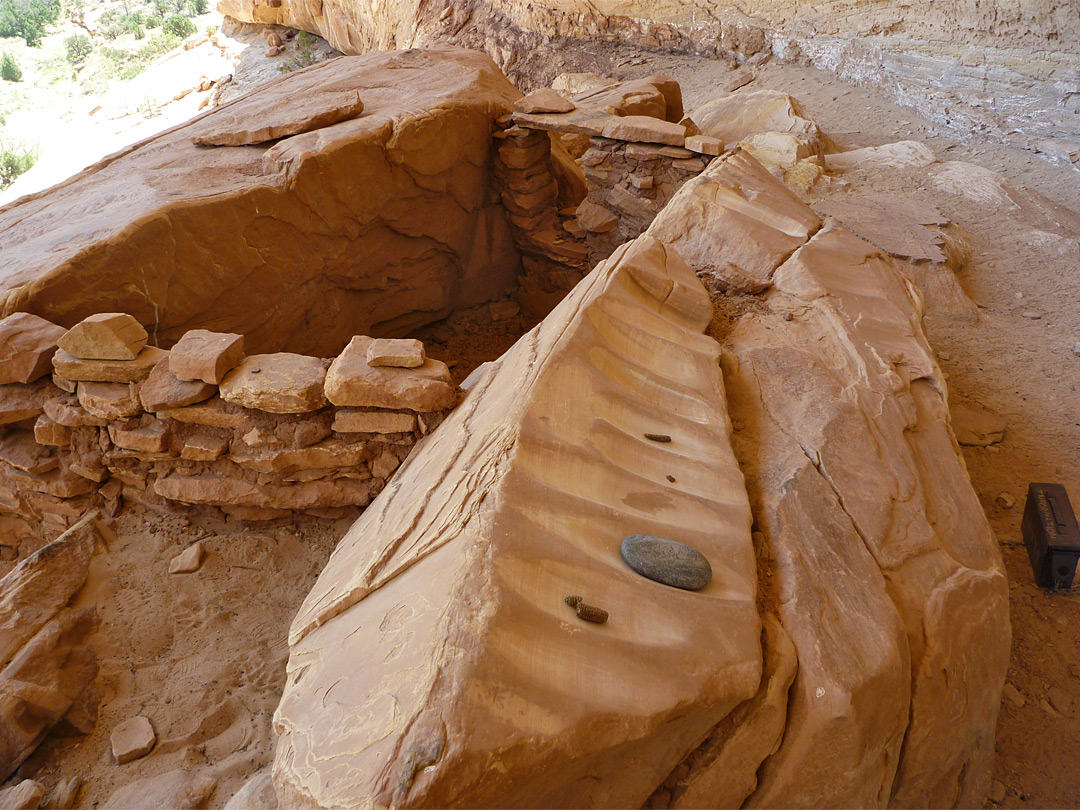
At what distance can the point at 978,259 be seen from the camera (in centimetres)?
430

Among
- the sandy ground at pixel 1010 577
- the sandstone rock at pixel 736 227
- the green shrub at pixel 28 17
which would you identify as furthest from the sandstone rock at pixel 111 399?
the green shrub at pixel 28 17

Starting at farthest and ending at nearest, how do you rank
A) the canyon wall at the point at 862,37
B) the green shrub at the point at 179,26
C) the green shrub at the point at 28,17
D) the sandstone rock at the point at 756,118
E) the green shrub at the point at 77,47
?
the green shrub at the point at 179,26 < the green shrub at the point at 77,47 < the green shrub at the point at 28,17 < the sandstone rock at the point at 756,118 < the canyon wall at the point at 862,37

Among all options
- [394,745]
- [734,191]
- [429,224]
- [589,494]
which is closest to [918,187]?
[734,191]

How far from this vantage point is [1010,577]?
2.50m

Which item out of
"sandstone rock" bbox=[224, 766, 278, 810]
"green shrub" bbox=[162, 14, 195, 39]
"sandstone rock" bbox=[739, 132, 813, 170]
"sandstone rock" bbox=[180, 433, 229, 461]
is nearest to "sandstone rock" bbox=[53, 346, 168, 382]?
"sandstone rock" bbox=[180, 433, 229, 461]

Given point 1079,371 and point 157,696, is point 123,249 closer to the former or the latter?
point 157,696

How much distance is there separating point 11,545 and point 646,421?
2.92 metres

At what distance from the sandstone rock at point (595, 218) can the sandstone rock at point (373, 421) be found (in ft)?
10.2

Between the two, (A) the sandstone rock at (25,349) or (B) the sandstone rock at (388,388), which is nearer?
(B) the sandstone rock at (388,388)

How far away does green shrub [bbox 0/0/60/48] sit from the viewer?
28.8 ft

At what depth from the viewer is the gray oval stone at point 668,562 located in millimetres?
1522

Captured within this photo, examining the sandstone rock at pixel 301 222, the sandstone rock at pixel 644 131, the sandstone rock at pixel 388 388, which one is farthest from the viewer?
the sandstone rock at pixel 644 131

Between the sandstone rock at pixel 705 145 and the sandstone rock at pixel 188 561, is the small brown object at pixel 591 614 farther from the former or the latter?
the sandstone rock at pixel 705 145

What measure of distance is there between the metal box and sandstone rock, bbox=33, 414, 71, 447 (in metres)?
3.65
